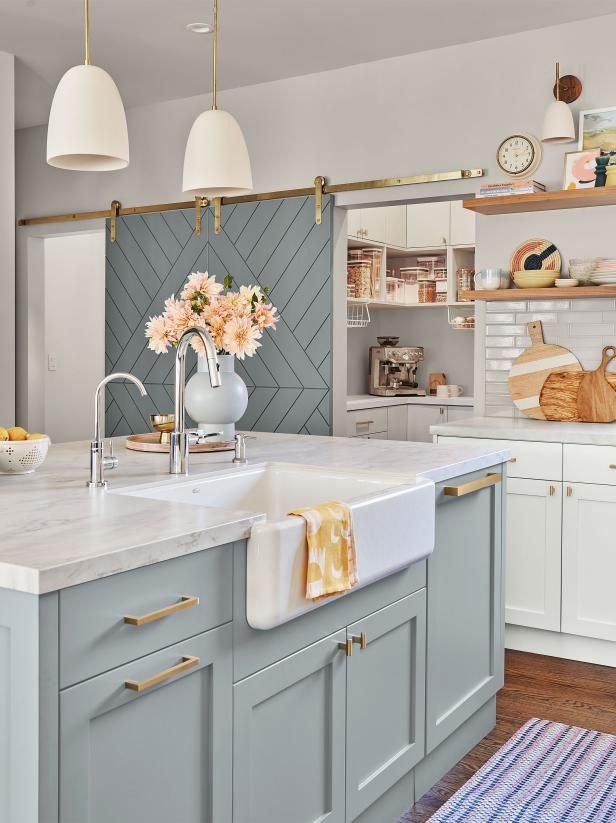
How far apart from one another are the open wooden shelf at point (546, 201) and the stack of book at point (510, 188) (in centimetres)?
4

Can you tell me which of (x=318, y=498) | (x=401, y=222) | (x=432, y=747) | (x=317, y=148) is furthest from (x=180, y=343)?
(x=401, y=222)

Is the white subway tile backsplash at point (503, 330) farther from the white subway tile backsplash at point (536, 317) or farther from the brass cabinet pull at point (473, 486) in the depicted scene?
the brass cabinet pull at point (473, 486)

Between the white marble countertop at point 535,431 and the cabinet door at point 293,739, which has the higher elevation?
the white marble countertop at point 535,431

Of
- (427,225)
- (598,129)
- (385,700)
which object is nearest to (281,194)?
(598,129)

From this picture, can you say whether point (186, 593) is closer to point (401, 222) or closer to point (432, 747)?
point (432, 747)

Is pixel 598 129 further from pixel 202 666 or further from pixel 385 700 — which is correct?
pixel 202 666

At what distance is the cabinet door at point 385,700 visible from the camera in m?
2.01

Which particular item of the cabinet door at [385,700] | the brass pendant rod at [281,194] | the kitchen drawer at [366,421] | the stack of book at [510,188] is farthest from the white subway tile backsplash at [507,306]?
the cabinet door at [385,700]

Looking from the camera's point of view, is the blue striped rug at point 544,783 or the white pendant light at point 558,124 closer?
the blue striped rug at point 544,783

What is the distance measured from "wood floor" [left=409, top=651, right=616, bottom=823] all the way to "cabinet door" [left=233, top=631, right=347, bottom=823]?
24.6 inches

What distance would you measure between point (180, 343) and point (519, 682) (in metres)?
1.94

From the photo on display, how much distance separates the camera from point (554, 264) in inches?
158

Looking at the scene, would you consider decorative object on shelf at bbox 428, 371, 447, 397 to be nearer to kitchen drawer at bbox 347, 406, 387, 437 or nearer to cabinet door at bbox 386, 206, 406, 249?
kitchen drawer at bbox 347, 406, 387, 437

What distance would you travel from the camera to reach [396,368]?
672 centimetres
